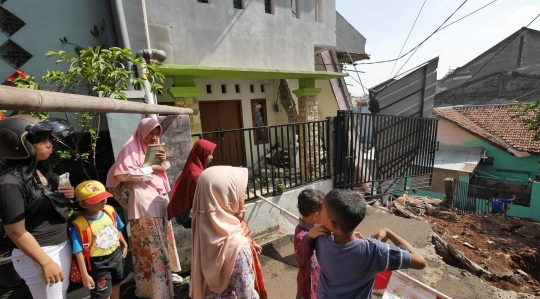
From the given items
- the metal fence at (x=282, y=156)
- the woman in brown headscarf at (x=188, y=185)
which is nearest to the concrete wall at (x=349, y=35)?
the metal fence at (x=282, y=156)

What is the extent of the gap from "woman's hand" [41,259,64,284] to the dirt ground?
17.4ft

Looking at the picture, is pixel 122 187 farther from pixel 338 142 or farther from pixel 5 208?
pixel 338 142

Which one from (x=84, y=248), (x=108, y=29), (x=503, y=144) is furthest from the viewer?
(x=503, y=144)

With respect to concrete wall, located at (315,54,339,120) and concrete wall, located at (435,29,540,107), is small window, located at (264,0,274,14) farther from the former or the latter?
concrete wall, located at (435,29,540,107)

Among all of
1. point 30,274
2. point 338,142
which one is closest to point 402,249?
point 30,274

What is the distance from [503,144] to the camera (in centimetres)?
1224

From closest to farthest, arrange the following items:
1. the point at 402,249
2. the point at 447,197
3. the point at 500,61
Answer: the point at 402,249, the point at 447,197, the point at 500,61

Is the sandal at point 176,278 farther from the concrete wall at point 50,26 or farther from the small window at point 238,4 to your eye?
the small window at point 238,4

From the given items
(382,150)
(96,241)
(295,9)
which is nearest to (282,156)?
(382,150)

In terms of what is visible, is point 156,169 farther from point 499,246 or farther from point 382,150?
point 499,246

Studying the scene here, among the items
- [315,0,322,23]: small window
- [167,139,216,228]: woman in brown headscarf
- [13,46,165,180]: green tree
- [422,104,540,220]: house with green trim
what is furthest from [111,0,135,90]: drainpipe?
[422,104,540,220]: house with green trim

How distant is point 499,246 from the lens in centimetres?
565

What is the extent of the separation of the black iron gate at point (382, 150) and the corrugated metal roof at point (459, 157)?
329 inches

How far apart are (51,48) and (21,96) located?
3333 mm
